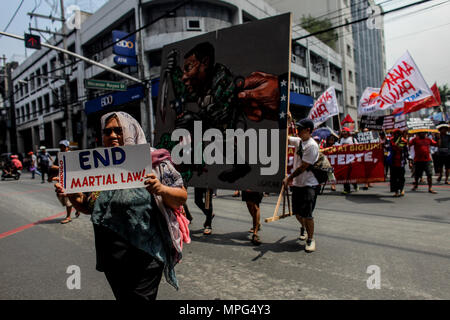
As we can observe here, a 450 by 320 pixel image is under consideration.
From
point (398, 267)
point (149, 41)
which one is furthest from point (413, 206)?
point (149, 41)

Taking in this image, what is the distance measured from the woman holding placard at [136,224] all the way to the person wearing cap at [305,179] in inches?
94.5

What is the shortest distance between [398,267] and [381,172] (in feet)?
17.0

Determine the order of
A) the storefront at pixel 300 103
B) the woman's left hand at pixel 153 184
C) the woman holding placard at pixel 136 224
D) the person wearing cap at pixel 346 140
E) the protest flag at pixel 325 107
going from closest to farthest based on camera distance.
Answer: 1. the woman's left hand at pixel 153 184
2. the woman holding placard at pixel 136 224
3. the person wearing cap at pixel 346 140
4. the protest flag at pixel 325 107
5. the storefront at pixel 300 103

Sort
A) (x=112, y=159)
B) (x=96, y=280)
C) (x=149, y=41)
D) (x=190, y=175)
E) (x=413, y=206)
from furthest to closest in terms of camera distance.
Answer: (x=149, y=41) < (x=413, y=206) < (x=190, y=175) < (x=96, y=280) < (x=112, y=159)

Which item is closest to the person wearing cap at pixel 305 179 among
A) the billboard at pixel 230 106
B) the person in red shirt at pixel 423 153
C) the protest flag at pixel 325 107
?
the billboard at pixel 230 106

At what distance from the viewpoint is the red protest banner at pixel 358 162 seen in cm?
813

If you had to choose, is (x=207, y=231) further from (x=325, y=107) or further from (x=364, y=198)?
(x=325, y=107)

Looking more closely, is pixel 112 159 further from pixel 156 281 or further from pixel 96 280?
pixel 96 280

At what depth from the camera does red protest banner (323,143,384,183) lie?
8133mm

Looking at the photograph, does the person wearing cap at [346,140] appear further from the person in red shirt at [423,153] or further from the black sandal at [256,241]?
the black sandal at [256,241]

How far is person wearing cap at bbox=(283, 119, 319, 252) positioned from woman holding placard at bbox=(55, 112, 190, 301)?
240 centimetres

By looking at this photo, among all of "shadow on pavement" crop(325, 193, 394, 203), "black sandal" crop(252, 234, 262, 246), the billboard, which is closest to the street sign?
the billboard

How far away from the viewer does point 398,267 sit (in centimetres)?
345

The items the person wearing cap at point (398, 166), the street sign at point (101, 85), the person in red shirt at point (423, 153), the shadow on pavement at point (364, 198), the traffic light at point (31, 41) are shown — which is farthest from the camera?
A: the street sign at point (101, 85)
